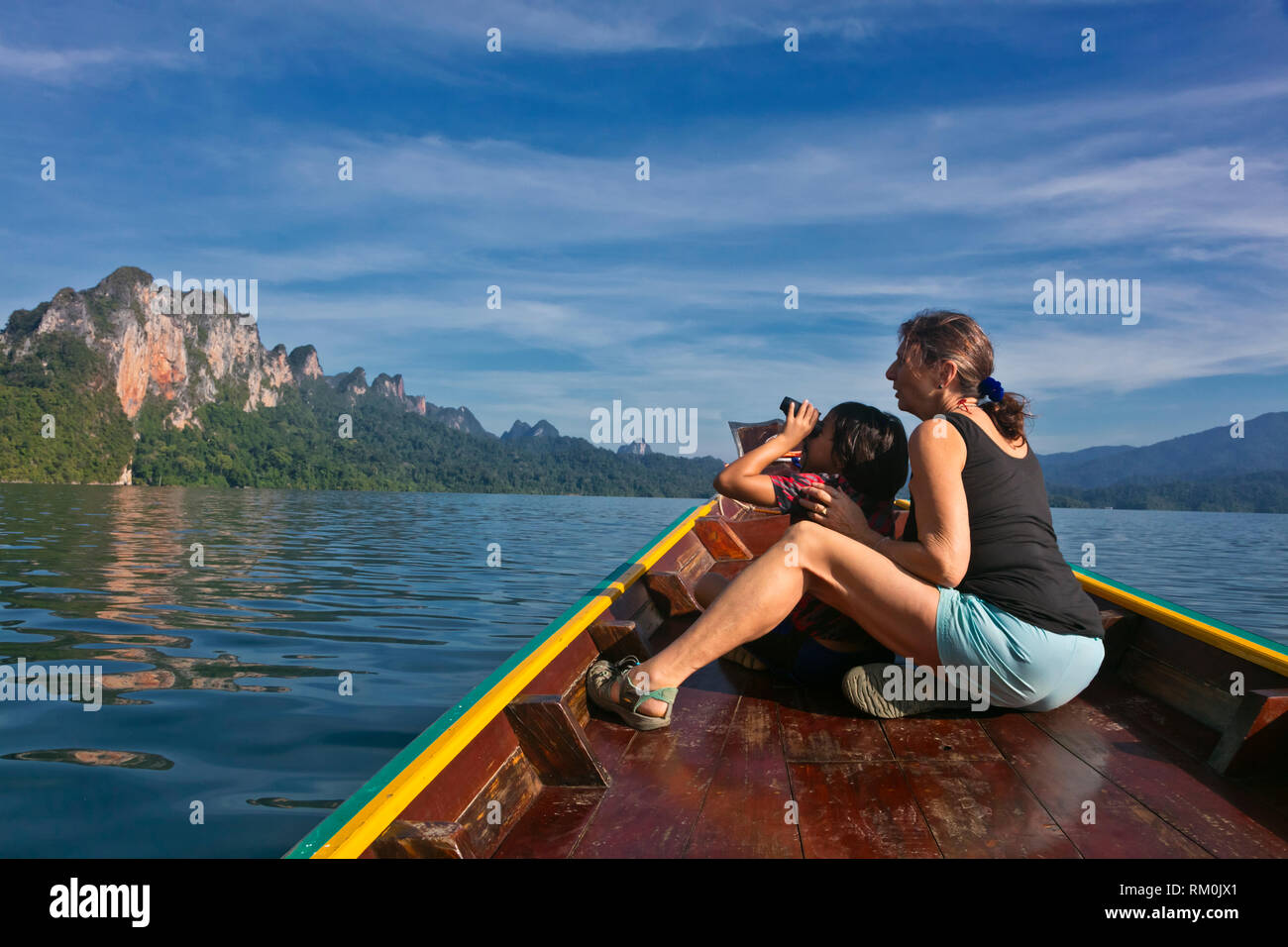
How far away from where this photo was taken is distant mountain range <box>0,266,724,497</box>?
84.4 metres

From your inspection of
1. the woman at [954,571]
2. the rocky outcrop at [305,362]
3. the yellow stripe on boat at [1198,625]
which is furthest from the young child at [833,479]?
the rocky outcrop at [305,362]

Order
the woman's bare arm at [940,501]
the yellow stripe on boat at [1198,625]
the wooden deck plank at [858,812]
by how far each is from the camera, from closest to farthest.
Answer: the wooden deck plank at [858,812]
the woman's bare arm at [940,501]
the yellow stripe on boat at [1198,625]

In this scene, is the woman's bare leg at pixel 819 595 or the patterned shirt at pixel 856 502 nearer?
the woman's bare leg at pixel 819 595

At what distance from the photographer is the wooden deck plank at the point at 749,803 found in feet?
6.58

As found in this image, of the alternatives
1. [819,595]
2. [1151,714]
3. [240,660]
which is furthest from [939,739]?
[240,660]

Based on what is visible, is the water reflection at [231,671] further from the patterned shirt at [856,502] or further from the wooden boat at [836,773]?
the patterned shirt at [856,502]

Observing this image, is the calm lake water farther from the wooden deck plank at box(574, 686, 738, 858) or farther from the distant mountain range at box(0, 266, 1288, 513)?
the distant mountain range at box(0, 266, 1288, 513)

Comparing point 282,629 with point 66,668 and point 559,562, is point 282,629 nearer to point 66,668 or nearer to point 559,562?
point 66,668

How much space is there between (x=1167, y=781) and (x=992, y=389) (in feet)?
4.17

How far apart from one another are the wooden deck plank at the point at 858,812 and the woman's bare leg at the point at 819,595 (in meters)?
0.42

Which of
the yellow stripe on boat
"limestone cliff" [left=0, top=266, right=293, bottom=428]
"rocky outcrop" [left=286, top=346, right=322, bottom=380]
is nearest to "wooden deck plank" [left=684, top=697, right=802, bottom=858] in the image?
the yellow stripe on boat

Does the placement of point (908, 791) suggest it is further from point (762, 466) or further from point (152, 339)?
point (152, 339)
